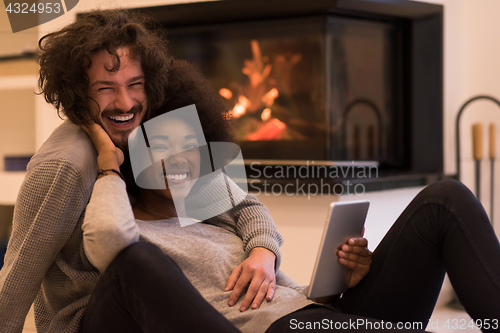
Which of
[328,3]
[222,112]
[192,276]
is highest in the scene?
[328,3]

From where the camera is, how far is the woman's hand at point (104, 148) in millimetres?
859

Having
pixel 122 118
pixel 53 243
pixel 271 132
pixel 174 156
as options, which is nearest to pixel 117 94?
pixel 122 118

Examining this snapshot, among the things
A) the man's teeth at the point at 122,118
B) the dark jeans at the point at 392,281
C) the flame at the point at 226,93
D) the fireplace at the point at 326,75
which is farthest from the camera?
the flame at the point at 226,93

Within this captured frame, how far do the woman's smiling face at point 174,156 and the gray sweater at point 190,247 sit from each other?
8cm

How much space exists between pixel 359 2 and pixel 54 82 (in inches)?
50.6

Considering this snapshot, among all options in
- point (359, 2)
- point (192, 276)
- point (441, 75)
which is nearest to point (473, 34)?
point (441, 75)

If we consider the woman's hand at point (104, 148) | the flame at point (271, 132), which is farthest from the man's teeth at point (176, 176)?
the flame at point (271, 132)

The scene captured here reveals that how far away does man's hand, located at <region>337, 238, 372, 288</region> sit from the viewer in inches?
35.9

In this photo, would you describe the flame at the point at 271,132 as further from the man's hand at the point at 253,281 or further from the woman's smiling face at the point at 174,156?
the man's hand at the point at 253,281

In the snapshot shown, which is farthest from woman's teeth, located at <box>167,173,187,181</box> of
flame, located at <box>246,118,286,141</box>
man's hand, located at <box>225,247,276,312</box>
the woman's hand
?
flame, located at <box>246,118,286,141</box>

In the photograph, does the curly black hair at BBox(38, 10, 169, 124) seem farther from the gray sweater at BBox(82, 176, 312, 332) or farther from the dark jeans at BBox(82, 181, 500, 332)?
the dark jeans at BBox(82, 181, 500, 332)

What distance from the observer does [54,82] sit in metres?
0.95

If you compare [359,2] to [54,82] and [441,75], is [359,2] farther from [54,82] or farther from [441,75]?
[54,82]

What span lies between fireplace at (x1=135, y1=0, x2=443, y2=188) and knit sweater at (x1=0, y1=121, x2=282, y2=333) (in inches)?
42.6
